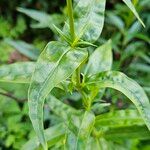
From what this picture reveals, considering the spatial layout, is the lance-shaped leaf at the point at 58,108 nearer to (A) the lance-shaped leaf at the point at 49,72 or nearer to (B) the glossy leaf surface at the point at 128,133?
(B) the glossy leaf surface at the point at 128,133

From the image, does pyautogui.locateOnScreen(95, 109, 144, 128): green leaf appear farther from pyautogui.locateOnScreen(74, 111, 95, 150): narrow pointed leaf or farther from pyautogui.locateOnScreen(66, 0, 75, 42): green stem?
pyautogui.locateOnScreen(66, 0, 75, 42): green stem

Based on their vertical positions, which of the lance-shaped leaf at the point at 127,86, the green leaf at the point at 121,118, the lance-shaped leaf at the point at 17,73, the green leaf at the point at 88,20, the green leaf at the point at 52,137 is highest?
the green leaf at the point at 88,20

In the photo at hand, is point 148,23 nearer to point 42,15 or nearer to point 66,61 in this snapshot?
point 42,15

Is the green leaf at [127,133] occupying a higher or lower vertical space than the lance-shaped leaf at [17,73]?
lower

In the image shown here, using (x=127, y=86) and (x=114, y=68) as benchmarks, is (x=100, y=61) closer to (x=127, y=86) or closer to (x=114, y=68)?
(x=127, y=86)

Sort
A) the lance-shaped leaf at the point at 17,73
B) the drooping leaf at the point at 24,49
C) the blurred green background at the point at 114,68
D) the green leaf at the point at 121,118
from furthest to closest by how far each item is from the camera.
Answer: the drooping leaf at the point at 24,49 < the blurred green background at the point at 114,68 < the green leaf at the point at 121,118 < the lance-shaped leaf at the point at 17,73

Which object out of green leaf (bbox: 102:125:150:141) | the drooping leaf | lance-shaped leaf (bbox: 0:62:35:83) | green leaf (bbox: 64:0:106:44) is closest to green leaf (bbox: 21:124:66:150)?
green leaf (bbox: 102:125:150:141)

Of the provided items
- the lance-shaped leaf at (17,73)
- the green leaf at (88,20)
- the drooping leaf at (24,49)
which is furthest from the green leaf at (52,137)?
the drooping leaf at (24,49)

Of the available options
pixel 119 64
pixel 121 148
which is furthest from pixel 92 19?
pixel 119 64
